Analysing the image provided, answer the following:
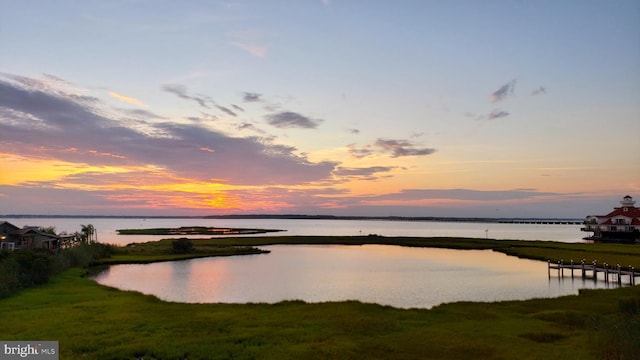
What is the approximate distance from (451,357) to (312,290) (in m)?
30.0

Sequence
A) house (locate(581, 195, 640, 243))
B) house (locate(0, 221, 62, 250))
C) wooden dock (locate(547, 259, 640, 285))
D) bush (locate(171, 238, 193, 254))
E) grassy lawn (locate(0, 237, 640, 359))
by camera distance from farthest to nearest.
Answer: house (locate(581, 195, 640, 243))
bush (locate(171, 238, 193, 254))
house (locate(0, 221, 62, 250))
wooden dock (locate(547, 259, 640, 285))
grassy lawn (locate(0, 237, 640, 359))

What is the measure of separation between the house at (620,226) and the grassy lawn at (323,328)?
9407 cm

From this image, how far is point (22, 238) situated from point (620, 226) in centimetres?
14140

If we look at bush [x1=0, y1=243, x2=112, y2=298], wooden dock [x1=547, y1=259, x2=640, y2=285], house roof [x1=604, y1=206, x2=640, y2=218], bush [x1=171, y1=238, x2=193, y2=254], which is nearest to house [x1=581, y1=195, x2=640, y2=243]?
house roof [x1=604, y1=206, x2=640, y2=218]

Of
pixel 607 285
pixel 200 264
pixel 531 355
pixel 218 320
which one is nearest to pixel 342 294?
pixel 218 320

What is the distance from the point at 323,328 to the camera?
3000 centimetres

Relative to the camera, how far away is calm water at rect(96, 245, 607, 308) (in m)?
48.0

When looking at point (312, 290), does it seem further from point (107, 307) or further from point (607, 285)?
point (607, 285)

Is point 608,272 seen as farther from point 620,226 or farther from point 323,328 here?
point 620,226

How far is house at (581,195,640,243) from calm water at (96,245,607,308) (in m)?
55.3

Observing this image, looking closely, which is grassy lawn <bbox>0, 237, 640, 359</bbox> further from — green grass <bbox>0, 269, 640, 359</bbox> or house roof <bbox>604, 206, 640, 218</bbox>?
house roof <bbox>604, 206, 640, 218</bbox>

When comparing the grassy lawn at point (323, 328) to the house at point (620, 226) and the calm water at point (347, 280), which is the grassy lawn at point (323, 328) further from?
the house at point (620, 226)

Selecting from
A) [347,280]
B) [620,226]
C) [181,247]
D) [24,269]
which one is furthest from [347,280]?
[620,226]

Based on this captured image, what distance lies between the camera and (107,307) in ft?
122
